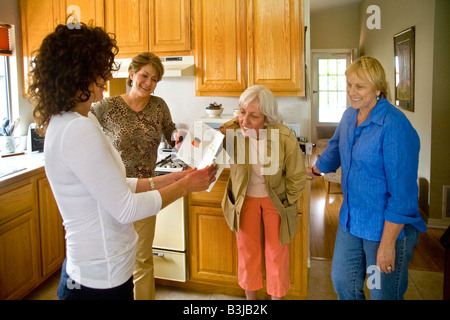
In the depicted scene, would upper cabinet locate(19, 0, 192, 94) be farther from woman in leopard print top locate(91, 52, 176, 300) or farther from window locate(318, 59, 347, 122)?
window locate(318, 59, 347, 122)

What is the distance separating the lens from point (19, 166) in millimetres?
2570

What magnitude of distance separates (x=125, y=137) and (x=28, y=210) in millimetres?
919

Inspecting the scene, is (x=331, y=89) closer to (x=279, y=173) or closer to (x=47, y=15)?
(x=47, y=15)

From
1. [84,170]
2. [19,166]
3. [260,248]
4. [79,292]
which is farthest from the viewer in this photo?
[19,166]

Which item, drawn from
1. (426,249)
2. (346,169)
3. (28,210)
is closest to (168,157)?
(28,210)

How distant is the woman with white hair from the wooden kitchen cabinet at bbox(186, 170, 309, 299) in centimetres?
26

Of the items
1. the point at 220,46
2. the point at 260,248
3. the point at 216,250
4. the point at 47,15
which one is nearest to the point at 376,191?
the point at 260,248

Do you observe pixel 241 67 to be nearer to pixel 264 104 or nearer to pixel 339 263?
pixel 264 104

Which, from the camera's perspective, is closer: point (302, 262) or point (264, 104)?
point (264, 104)

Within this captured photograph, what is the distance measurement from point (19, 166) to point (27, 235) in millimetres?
464

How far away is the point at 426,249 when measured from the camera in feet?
10.8

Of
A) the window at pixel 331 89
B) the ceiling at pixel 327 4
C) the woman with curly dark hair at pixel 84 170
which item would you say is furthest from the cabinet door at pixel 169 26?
the window at pixel 331 89

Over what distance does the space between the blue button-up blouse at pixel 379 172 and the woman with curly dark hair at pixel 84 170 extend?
816 mm

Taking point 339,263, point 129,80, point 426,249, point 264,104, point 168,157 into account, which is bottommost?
point 426,249
